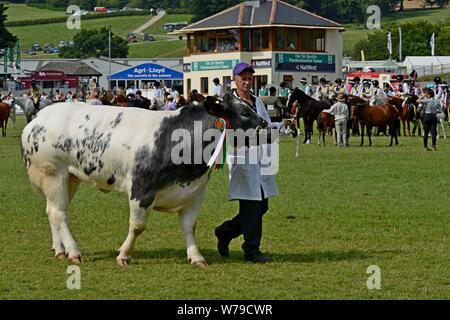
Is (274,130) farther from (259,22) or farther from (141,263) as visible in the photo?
(259,22)

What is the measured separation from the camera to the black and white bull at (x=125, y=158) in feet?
38.0

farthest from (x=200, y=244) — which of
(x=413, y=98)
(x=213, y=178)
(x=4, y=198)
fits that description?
(x=413, y=98)

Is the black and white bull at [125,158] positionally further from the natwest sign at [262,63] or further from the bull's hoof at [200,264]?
the natwest sign at [262,63]

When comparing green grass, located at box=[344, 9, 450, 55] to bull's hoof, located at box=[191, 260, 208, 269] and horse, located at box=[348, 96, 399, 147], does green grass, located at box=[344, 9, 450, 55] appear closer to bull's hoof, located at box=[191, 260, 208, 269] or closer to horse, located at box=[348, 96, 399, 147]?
horse, located at box=[348, 96, 399, 147]

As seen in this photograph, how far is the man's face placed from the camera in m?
11.8

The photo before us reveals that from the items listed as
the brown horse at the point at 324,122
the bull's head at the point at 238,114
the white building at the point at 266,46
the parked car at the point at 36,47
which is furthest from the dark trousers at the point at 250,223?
the parked car at the point at 36,47

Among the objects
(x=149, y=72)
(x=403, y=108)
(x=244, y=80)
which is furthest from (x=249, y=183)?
(x=149, y=72)

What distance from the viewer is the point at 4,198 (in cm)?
1914

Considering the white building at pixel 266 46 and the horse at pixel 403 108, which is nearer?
the horse at pixel 403 108

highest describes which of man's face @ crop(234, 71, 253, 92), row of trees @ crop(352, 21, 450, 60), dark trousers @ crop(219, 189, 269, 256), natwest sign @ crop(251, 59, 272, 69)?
row of trees @ crop(352, 21, 450, 60)

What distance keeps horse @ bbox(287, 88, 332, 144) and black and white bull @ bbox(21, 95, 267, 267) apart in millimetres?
25846

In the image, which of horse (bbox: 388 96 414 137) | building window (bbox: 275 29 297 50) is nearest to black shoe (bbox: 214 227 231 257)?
horse (bbox: 388 96 414 137)

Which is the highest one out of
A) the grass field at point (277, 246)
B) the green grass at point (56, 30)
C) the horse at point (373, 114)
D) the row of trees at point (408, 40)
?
the green grass at point (56, 30)

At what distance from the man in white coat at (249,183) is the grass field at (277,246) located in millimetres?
313
